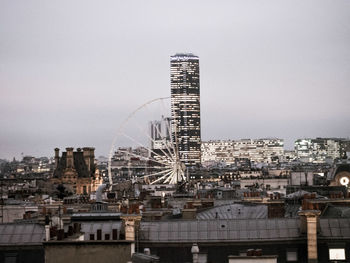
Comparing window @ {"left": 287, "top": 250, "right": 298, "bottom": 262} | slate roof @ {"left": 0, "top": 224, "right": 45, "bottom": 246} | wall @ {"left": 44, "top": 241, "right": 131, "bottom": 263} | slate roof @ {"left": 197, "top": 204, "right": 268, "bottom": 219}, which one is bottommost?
window @ {"left": 287, "top": 250, "right": 298, "bottom": 262}

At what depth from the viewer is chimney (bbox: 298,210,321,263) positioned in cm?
3719

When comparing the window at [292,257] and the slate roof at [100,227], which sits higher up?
the slate roof at [100,227]

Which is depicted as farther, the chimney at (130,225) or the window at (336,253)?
the window at (336,253)

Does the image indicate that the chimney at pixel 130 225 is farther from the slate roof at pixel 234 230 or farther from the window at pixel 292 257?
the window at pixel 292 257

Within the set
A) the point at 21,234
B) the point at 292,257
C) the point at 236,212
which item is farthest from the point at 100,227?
the point at 236,212

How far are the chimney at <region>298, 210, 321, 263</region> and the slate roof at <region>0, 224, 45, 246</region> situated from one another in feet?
33.4

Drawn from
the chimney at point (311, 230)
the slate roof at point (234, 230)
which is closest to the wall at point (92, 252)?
the slate roof at point (234, 230)

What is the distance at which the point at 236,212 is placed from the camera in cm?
5500

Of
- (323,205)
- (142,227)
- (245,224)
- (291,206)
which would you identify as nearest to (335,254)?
(245,224)

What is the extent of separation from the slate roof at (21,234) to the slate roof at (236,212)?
1346 centimetres

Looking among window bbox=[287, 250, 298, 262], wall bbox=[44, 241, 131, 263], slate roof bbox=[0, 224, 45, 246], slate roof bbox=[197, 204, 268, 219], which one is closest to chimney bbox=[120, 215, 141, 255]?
slate roof bbox=[0, 224, 45, 246]

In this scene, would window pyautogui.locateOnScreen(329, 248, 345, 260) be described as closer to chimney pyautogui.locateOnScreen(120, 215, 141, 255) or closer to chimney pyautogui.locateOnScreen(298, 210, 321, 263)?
chimney pyautogui.locateOnScreen(298, 210, 321, 263)

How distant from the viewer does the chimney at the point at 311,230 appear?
1464 inches

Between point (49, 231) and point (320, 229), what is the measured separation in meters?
10.7
